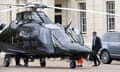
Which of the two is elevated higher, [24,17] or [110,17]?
[24,17]

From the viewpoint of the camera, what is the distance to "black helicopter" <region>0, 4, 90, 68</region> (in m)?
32.9

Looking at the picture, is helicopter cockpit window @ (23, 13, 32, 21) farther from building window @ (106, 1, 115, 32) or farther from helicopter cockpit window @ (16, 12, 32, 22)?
building window @ (106, 1, 115, 32)

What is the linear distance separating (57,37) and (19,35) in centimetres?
232

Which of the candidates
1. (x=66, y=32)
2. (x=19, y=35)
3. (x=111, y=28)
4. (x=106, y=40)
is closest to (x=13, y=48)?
(x=19, y=35)

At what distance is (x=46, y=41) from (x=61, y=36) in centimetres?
78

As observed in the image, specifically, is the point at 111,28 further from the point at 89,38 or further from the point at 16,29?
the point at 16,29

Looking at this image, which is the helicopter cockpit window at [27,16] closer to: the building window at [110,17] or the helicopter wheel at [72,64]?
the helicopter wheel at [72,64]

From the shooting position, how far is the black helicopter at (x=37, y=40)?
32938mm

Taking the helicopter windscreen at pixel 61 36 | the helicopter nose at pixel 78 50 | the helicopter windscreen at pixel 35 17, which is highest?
the helicopter windscreen at pixel 35 17

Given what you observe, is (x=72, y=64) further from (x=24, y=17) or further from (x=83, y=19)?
(x=83, y=19)

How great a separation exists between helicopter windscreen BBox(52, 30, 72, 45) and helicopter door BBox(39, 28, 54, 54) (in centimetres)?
33

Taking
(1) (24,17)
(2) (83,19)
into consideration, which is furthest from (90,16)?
(1) (24,17)

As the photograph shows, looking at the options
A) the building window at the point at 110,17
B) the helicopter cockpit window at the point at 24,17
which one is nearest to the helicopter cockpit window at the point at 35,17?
the helicopter cockpit window at the point at 24,17

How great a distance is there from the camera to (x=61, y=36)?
110ft
